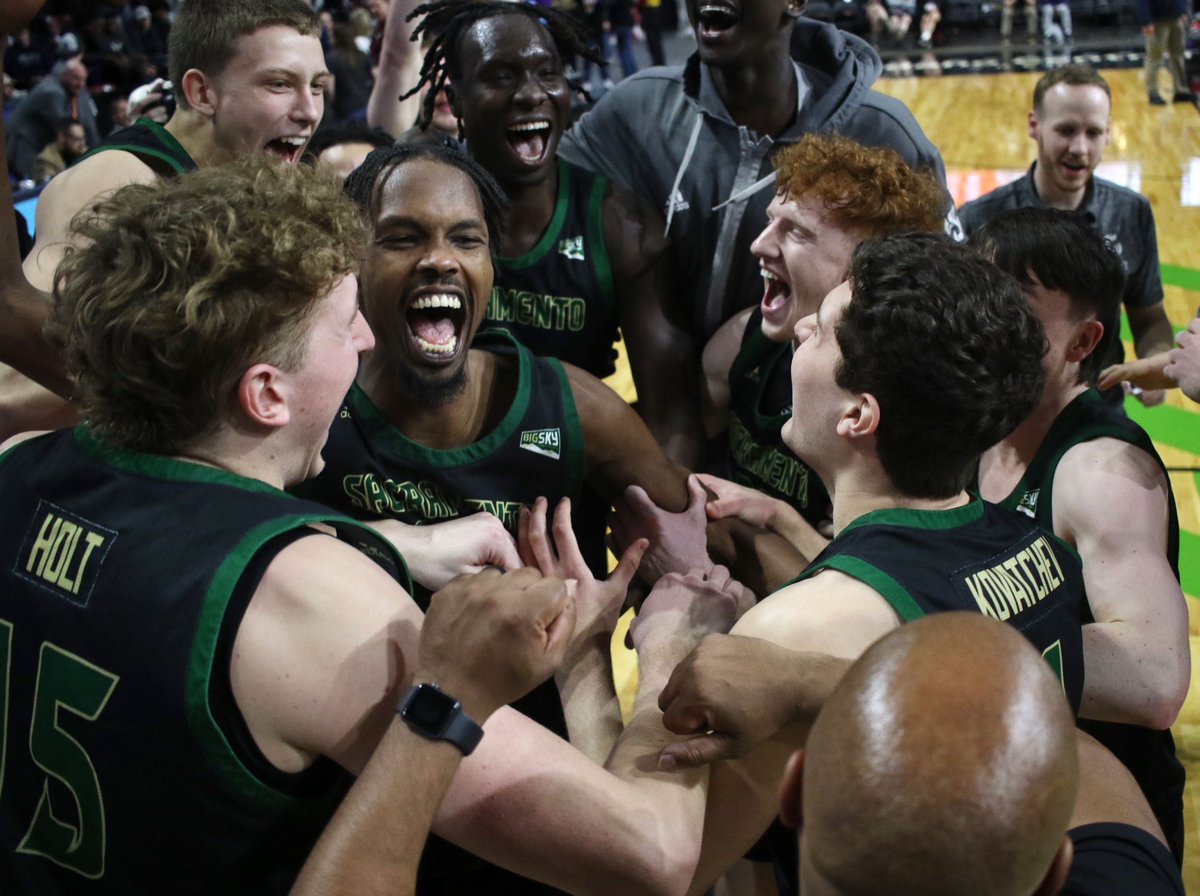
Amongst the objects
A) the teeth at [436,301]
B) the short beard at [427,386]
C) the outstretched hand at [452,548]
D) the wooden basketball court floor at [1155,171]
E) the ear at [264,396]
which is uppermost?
the ear at [264,396]

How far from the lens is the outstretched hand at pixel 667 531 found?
8.86 ft

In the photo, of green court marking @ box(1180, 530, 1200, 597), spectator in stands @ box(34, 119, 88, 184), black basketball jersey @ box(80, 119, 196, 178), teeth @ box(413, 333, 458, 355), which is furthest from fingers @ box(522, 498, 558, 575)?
spectator in stands @ box(34, 119, 88, 184)

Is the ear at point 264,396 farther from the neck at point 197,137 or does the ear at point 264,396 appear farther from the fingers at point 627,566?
the neck at point 197,137

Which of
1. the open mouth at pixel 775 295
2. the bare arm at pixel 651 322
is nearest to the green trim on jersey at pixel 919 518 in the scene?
the open mouth at pixel 775 295

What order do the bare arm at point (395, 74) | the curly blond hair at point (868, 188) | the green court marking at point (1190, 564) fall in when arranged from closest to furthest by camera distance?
the curly blond hair at point (868, 188) < the bare arm at point (395, 74) < the green court marking at point (1190, 564)

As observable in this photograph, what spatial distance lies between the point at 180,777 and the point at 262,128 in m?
2.35

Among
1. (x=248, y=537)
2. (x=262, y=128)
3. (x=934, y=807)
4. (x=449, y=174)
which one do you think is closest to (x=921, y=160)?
(x=449, y=174)

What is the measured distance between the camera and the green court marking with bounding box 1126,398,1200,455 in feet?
21.3

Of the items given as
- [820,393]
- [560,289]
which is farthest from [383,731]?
[560,289]

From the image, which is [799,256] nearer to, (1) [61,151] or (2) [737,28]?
(2) [737,28]

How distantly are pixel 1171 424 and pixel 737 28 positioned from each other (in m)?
4.12

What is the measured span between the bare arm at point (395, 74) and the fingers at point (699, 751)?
2914 millimetres

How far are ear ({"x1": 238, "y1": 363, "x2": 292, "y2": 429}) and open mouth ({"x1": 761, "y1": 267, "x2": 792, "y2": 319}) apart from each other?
1507 mm

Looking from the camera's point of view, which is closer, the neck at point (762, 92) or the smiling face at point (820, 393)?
the smiling face at point (820, 393)
